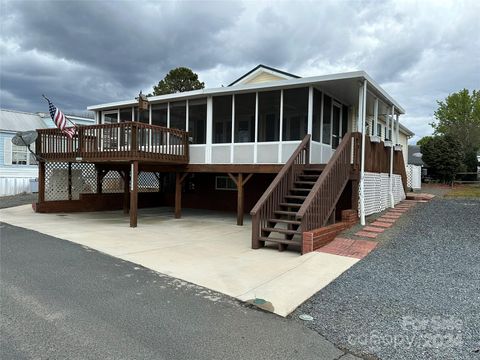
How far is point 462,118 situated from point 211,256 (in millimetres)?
36771

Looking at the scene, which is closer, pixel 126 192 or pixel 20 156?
pixel 126 192

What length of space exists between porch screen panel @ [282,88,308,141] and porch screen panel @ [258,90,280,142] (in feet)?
1.09

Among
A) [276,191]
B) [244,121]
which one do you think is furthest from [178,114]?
[276,191]

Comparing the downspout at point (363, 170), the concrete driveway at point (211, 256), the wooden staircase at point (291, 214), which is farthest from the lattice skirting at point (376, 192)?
the concrete driveway at point (211, 256)

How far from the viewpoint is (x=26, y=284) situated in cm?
489

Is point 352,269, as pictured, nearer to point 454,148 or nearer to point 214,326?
point 214,326

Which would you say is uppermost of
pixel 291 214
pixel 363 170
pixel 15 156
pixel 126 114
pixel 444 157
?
pixel 126 114

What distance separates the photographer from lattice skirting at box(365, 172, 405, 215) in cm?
988

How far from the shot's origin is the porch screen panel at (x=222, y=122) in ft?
39.8

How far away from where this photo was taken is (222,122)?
1248 centimetres

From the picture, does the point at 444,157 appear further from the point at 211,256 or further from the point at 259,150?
the point at 211,256

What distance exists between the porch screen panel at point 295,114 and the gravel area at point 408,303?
4.75m

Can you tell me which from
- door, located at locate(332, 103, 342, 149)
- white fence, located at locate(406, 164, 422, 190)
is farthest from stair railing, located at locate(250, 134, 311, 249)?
white fence, located at locate(406, 164, 422, 190)

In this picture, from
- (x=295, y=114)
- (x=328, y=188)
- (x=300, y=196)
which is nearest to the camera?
(x=328, y=188)
